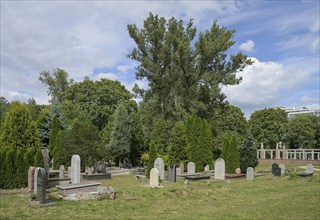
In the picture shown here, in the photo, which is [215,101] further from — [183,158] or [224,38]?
[183,158]

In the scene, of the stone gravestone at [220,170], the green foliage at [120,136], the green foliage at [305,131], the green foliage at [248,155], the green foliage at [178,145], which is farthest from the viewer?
the green foliage at [305,131]

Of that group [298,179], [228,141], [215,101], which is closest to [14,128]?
[228,141]

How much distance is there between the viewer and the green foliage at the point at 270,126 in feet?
203

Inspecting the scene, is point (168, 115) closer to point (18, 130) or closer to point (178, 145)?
point (178, 145)

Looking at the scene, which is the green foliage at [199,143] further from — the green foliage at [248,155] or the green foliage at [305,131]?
the green foliage at [305,131]

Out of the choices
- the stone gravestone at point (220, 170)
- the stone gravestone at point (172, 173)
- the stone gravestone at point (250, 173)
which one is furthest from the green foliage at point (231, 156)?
the stone gravestone at point (172, 173)

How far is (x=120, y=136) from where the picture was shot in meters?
35.0

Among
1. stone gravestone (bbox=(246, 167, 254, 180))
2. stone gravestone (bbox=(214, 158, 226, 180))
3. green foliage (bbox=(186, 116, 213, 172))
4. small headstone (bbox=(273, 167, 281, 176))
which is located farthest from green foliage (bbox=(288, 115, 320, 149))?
stone gravestone (bbox=(214, 158, 226, 180))

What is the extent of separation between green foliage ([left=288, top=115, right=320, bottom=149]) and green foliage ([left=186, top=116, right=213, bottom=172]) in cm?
3534

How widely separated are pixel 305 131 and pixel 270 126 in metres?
6.24

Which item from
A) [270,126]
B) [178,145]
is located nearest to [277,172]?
[178,145]

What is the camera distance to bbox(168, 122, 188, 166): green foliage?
1067 inches

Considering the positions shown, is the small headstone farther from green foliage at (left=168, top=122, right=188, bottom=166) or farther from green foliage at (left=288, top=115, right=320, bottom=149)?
green foliage at (left=288, top=115, right=320, bottom=149)

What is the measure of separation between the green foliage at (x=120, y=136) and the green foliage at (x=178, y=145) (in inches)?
352
